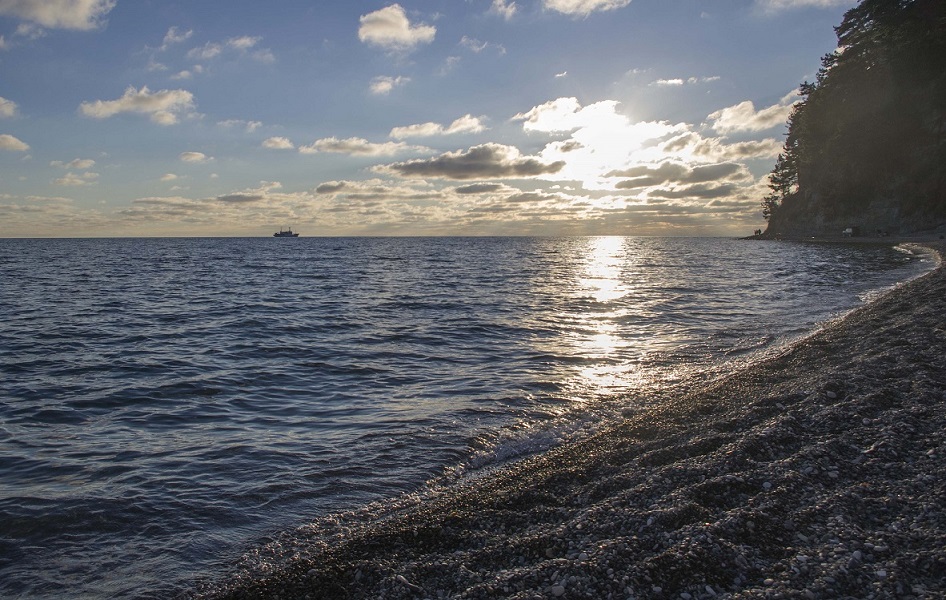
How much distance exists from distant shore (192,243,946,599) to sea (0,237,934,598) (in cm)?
118

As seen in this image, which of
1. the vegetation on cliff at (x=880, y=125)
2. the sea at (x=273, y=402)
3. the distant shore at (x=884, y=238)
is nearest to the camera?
the sea at (x=273, y=402)

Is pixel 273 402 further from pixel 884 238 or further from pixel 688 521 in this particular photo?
pixel 884 238

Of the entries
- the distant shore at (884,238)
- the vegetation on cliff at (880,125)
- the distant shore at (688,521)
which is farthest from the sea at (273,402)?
the vegetation on cliff at (880,125)

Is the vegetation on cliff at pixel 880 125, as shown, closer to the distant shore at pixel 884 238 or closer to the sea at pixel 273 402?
the distant shore at pixel 884 238

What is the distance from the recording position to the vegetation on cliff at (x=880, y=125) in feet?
256

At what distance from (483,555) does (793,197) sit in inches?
5190

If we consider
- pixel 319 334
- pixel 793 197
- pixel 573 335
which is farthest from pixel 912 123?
pixel 319 334

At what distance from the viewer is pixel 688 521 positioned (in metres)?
5.38

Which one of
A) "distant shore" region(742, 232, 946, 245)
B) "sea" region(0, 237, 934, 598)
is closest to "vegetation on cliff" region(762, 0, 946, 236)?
"distant shore" region(742, 232, 946, 245)

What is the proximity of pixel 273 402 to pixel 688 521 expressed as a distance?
9369 mm

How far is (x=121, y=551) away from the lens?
622 cm

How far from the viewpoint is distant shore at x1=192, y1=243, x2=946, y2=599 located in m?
4.46

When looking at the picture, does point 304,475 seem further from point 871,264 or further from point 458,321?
point 871,264

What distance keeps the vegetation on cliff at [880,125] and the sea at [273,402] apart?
72.0 meters
